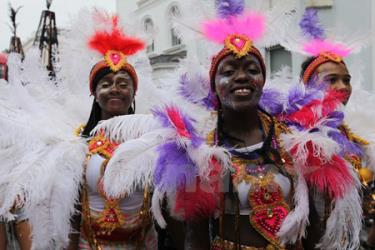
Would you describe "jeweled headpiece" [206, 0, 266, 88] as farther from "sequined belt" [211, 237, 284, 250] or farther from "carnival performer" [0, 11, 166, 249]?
"sequined belt" [211, 237, 284, 250]

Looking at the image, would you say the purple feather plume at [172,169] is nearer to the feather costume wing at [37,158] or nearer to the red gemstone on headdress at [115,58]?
the feather costume wing at [37,158]

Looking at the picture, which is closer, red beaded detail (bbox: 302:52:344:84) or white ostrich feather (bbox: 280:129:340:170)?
white ostrich feather (bbox: 280:129:340:170)

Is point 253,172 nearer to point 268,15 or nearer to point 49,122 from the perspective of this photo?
point 268,15

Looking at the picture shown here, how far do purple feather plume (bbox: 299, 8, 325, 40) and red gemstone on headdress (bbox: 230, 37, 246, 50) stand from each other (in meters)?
0.91

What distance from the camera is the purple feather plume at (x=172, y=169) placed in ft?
6.05

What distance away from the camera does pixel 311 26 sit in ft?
9.45

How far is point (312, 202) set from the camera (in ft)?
6.71

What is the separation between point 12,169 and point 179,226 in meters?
0.91

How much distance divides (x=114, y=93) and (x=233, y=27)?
885 millimetres

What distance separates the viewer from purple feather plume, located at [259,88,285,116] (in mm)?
2314

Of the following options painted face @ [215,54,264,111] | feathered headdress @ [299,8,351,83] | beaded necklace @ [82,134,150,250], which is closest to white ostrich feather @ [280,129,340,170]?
painted face @ [215,54,264,111]

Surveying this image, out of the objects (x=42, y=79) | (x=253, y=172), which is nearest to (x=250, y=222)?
(x=253, y=172)

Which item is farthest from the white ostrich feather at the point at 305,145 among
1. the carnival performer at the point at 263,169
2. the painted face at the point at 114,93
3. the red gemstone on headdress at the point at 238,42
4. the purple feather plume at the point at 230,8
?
the painted face at the point at 114,93

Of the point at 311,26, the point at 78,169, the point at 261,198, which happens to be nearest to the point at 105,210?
the point at 78,169
